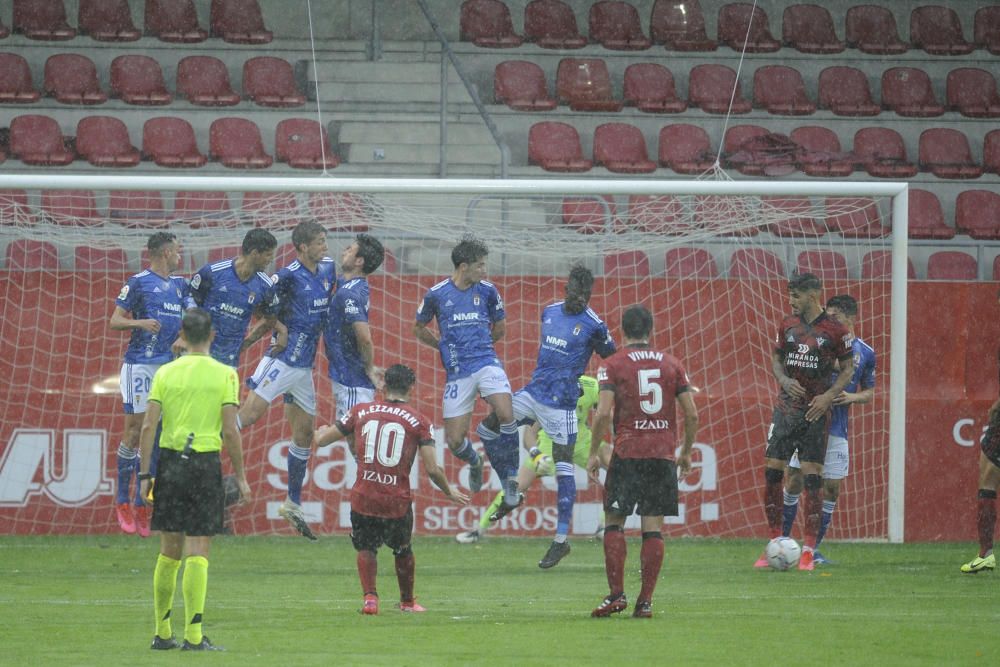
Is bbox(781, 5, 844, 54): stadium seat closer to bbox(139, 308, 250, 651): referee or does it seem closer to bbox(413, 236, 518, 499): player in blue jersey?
bbox(413, 236, 518, 499): player in blue jersey

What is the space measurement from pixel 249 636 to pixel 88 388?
7063 millimetres

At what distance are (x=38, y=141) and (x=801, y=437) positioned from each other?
10757 millimetres

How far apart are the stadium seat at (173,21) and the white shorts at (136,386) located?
26.8 feet

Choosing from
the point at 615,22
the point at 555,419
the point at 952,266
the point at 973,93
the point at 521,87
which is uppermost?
the point at 615,22

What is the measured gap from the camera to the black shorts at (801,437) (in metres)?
11.4

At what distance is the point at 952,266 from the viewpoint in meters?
16.8

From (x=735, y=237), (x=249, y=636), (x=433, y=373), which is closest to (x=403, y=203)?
(x=433, y=373)

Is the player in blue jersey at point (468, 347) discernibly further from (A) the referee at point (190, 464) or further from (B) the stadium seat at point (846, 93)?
(B) the stadium seat at point (846, 93)

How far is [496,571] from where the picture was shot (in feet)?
36.9

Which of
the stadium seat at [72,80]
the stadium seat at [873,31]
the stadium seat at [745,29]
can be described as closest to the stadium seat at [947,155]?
the stadium seat at [873,31]

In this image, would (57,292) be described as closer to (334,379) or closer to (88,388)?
(88,388)

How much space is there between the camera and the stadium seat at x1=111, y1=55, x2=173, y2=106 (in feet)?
60.7

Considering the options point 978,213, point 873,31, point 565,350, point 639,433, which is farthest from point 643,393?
point 873,31

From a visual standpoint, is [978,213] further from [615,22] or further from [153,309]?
[153,309]
